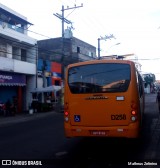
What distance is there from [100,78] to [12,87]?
22580 mm

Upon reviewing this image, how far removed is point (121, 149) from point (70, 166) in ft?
8.37

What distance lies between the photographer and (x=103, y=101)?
8.73 metres

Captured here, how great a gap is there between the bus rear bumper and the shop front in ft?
62.2

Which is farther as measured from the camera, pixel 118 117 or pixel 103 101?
pixel 103 101

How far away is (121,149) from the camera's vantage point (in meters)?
9.15

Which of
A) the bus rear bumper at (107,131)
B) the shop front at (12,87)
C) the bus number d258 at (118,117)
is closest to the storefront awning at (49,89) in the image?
the shop front at (12,87)

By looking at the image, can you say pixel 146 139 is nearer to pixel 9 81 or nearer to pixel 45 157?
pixel 45 157

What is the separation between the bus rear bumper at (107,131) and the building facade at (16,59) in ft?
61.6

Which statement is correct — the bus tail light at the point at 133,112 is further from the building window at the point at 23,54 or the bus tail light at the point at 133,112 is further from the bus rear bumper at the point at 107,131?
the building window at the point at 23,54

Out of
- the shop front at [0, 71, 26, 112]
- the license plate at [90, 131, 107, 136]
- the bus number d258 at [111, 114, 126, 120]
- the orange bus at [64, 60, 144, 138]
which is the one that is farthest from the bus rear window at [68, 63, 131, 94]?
the shop front at [0, 71, 26, 112]

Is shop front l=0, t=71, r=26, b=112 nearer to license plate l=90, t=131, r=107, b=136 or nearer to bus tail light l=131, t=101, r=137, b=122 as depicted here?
license plate l=90, t=131, r=107, b=136

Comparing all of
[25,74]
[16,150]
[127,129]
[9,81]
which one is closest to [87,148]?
[127,129]

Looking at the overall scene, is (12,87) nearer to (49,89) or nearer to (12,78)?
(12,78)

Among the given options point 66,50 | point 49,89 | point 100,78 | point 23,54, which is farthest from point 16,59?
point 100,78
